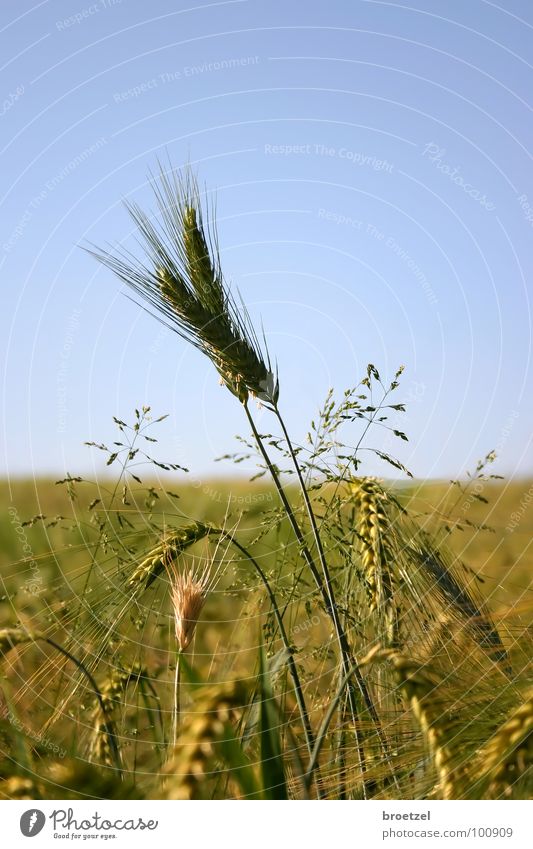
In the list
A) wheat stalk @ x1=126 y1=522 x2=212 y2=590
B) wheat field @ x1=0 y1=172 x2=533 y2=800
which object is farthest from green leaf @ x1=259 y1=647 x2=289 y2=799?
wheat stalk @ x1=126 y1=522 x2=212 y2=590

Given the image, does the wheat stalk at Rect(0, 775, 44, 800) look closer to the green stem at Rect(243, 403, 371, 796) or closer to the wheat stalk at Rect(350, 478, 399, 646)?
the green stem at Rect(243, 403, 371, 796)

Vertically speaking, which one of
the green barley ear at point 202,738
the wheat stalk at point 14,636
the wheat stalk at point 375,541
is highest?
the wheat stalk at point 375,541

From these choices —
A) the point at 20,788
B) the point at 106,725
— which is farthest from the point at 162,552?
the point at 20,788

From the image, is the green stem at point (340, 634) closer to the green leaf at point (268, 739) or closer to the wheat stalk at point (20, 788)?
the green leaf at point (268, 739)

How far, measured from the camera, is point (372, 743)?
1.36 metres

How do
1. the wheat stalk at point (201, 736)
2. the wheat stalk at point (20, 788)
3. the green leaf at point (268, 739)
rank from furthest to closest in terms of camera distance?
the wheat stalk at point (20, 788)
the green leaf at point (268, 739)
the wheat stalk at point (201, 736)

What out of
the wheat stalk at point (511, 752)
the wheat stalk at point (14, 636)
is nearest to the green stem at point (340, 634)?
the wheat stalk at point (511, 752)

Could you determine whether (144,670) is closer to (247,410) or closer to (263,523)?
(263,523)

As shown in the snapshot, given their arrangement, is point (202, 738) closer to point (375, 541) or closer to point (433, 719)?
point (433, 719)
